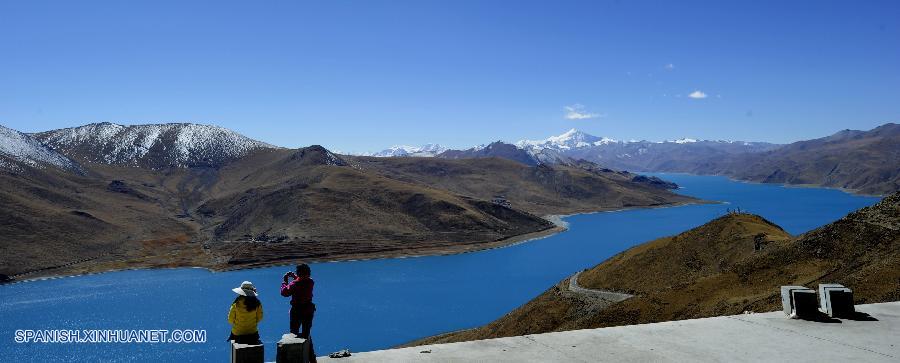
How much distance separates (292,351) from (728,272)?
39.1 meters

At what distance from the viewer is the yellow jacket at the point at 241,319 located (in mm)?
11195

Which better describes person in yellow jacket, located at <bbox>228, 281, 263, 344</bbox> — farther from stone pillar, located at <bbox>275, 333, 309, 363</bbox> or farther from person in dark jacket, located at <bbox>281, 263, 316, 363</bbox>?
person in dark jacket, located at <bbox>281, 263, 316, 363</bbox>

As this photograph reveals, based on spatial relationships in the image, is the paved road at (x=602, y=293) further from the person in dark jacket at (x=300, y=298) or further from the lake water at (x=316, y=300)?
the person in dark jacket at (x=300, y=298)

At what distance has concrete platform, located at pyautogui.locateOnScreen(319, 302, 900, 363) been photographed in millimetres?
12547

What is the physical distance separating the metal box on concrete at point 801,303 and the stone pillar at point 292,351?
498 inches

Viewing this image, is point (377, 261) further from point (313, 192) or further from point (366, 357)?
point (366, 357)

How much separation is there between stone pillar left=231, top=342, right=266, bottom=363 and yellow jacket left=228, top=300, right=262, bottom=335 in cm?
63

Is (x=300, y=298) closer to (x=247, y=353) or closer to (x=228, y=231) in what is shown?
(x=247, y=353)

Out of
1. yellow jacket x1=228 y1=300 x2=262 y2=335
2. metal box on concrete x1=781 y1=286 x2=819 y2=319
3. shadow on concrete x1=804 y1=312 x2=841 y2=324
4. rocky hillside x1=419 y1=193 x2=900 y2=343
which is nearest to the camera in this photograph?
yellow jacket x1=228 y1=300 x2=262 y2=335

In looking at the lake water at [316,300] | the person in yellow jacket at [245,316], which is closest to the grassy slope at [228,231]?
the lake water at [316,300]

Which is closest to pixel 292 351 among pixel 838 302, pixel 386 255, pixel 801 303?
pixel 801 303

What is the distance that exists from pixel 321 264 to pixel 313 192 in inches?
2151

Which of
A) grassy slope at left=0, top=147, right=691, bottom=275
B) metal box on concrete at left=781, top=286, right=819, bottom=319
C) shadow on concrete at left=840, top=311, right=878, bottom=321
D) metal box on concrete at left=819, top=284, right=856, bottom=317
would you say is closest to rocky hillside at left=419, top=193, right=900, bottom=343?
shadow on concrete at left=840, top=311, right=878, bottom=321

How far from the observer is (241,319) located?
11.2 m
